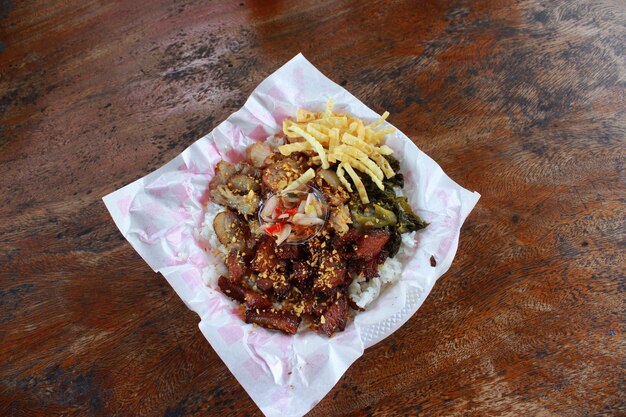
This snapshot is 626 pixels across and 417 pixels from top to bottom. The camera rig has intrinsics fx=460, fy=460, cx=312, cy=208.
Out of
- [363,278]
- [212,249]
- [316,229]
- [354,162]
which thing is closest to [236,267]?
[212,249]

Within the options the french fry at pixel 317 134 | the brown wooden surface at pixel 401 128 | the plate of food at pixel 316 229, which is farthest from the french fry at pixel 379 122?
the brown wooden surface at pixel 401 128

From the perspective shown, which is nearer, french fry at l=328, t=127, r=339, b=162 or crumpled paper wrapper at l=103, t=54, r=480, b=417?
crumpled paper wrapper at l=103, t=54, r=480, b=417

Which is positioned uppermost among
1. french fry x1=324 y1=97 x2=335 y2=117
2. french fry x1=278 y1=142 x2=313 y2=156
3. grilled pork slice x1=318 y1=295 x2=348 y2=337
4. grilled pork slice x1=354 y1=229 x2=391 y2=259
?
french fry x1=324 y1=97 x2=335 y2=117

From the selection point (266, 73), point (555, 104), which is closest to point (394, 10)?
point (266, 73)

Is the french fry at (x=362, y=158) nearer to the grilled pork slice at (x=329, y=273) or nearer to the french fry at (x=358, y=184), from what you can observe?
the french fry at (x=358, y=184)

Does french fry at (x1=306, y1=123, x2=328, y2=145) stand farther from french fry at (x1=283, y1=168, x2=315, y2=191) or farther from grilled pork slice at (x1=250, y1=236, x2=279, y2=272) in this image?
grilled pork slice at (x1=250, y1=236, x2=279, y2=272)

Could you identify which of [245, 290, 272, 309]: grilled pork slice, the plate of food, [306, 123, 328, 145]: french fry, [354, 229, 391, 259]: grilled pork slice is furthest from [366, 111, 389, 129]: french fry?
[245, 290, 272, 309]: grilled pork slice
